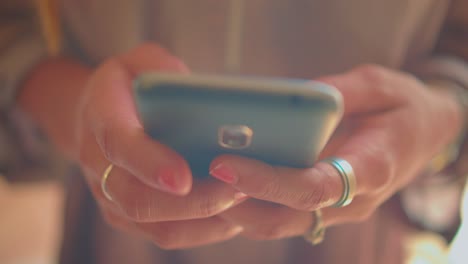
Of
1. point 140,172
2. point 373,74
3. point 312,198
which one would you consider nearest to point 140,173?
point 140,172

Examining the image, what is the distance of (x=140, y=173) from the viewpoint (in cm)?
24

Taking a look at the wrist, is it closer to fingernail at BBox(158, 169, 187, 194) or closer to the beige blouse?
the beige blouse

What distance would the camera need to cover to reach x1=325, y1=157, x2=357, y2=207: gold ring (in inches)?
11.1

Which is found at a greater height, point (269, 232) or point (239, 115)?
point (239, 115)

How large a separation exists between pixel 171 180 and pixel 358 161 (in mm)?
150

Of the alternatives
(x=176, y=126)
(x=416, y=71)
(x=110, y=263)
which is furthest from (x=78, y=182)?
(x=416, y=71)

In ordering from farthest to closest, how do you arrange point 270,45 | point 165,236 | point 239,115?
point 270,45
point 165,236
point 239,115

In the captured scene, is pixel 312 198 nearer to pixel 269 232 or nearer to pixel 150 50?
pixel 269 232

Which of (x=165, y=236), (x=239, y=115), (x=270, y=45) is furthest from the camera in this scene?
(x=270, y=45)

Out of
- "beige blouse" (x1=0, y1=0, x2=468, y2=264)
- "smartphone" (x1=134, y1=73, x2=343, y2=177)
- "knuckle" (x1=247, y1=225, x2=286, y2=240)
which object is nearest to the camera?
"smartphone" (x1=134, y1=73, x2=343, y2=177)

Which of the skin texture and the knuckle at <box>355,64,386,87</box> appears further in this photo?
the knuckle at <box>355,64,386,87</box>

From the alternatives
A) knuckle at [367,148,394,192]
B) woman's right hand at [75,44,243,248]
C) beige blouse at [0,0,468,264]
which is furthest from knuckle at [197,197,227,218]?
beige blouse at [0,0,468,264]

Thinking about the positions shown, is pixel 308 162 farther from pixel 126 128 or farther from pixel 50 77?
pixel 50 77

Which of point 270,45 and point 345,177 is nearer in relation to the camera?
point 345,177
